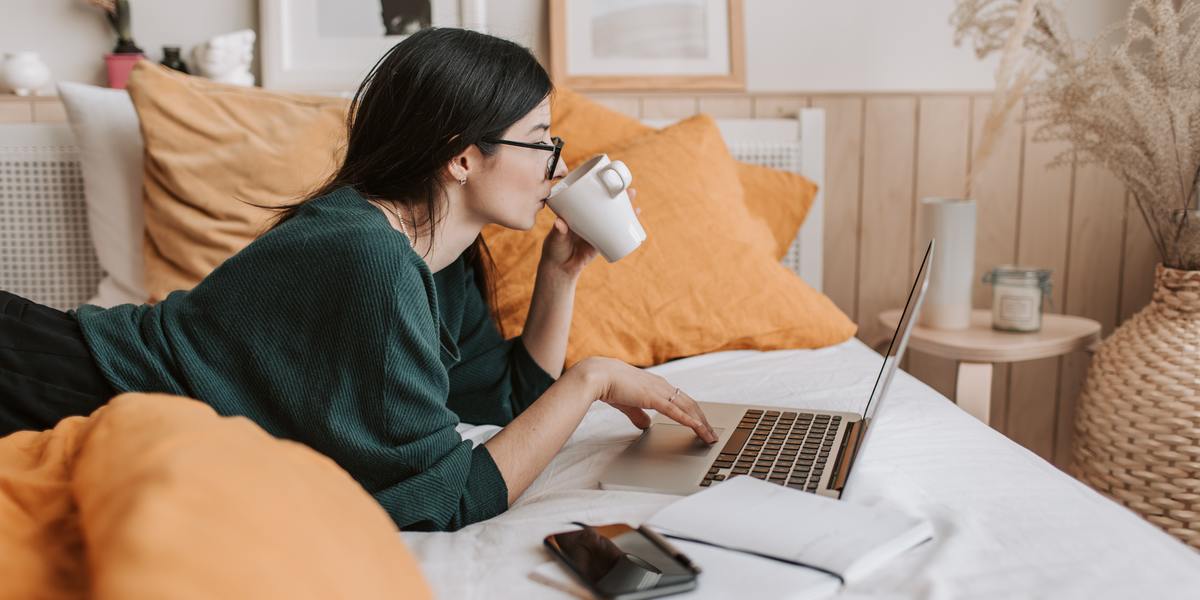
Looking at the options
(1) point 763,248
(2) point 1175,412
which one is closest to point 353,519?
(1) point 763,248

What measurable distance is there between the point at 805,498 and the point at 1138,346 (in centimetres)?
115

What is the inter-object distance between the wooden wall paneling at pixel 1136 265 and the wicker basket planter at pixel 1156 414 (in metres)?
0.56

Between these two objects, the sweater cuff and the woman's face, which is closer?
the sweater cuff

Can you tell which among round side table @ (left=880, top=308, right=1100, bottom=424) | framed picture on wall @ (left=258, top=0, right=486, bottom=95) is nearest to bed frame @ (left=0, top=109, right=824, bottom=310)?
framed picture on wall @ (left=258, top=0, right=486, bottom=95)

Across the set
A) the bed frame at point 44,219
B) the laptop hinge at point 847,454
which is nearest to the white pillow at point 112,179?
the bed frame at point 44,219

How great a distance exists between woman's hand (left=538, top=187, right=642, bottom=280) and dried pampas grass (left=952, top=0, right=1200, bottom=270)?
3.06ft

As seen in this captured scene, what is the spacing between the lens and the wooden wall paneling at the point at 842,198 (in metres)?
2.23

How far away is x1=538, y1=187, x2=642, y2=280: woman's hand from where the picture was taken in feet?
4.57

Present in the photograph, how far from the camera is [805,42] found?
2.22 m

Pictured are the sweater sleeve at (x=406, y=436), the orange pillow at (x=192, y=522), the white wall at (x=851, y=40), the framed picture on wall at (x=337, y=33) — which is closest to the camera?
the orange pillow at (x=192, y=522)

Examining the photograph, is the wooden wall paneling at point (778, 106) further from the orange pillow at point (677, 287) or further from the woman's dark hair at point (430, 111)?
the woman's dark hair at point (430, 111)

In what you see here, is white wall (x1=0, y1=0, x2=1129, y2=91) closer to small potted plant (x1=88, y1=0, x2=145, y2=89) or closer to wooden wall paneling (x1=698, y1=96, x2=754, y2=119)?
wooden wall paneling (x1=698, y1=96, x2=754, y2=119)

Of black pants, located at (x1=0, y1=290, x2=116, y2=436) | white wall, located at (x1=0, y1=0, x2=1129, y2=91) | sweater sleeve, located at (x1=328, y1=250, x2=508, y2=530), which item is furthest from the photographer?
white wall, located at (x1=0, y1=0, x2=1129, y2=91)

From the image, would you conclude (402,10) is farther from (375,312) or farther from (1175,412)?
(1175,412)
